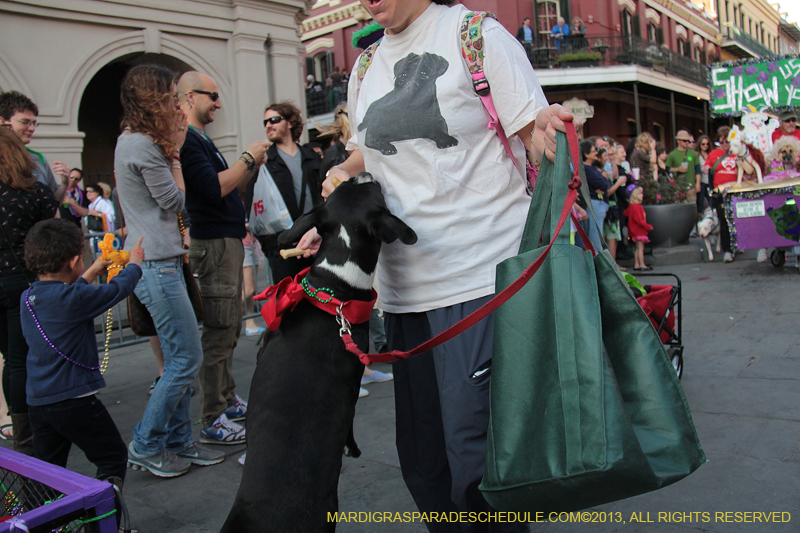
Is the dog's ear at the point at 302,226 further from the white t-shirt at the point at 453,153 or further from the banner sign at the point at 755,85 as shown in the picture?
the banner sign at the point at 755,85

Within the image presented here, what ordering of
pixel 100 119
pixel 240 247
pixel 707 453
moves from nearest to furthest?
pixel 707 453
pixel 240 247
pixel 100 119

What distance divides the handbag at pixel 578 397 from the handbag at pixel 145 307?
93.7 inches

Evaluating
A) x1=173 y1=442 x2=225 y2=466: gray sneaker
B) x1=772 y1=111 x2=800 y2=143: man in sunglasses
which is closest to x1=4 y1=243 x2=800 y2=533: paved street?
x1=173 y1=442 x2=225 y2=466: gray sneaker

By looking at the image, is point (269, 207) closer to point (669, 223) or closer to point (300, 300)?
point (300, 300)

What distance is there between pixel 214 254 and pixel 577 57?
68.3 feet

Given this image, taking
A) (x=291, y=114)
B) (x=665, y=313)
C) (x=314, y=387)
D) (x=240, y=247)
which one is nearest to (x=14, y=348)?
(x=240, y=247)

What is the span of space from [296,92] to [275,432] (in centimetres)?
1213

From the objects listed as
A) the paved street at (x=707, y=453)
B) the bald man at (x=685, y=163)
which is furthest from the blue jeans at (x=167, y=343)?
the bald man at (x=685, y=163)

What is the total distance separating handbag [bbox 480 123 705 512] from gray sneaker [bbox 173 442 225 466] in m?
2.34

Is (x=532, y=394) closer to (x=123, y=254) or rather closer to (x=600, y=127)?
(x=123, y=254)

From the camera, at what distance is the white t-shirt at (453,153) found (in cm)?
182

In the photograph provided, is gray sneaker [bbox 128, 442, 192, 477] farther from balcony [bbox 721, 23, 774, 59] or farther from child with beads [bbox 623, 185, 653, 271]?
balcony [bbox 721, 23, 774, 59]

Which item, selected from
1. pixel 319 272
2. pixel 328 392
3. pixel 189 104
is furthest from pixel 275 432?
pixel 189 104

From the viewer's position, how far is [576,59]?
854 inches
